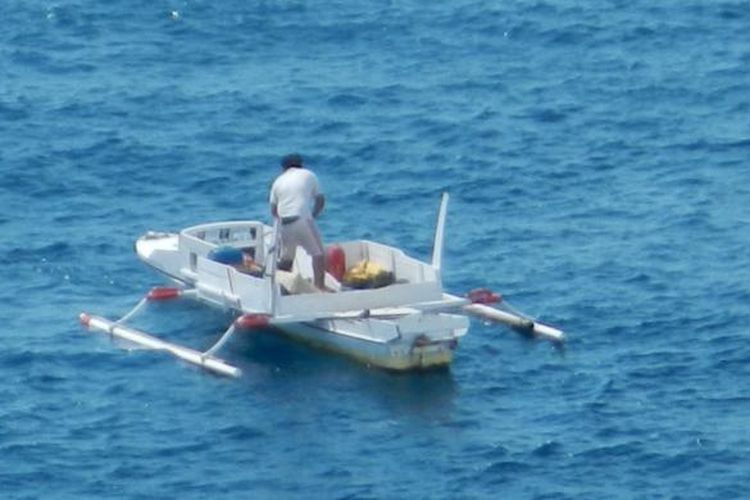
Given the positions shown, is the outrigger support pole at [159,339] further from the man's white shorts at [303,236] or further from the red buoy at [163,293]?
the man's white shorts at [303,236]

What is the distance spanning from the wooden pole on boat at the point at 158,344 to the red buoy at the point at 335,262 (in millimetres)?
2482

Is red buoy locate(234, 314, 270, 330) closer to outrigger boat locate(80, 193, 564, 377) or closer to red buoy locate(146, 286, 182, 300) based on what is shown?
outrigger boat locate(80, 193, 564, 377)

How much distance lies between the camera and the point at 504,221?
54.9 metres

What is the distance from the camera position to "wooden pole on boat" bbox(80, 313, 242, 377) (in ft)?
150

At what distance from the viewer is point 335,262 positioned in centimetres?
4784

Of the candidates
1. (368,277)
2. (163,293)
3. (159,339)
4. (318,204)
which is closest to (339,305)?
(368,277)

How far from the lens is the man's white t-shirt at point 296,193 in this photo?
47188mm

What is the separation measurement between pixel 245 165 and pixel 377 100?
5.84 m

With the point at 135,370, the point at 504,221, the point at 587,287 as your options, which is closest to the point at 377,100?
the point at 504,221

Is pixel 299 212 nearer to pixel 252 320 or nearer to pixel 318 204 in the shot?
pixel 318 204

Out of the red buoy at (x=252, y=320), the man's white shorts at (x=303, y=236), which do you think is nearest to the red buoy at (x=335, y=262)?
the man's white shorts at (x=303, y=236)

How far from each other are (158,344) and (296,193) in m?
3.15

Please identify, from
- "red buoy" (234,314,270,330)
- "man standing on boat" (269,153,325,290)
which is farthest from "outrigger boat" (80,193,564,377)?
"man standing on boat" (269,153,325,290)

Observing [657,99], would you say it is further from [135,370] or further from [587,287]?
[135,370]
